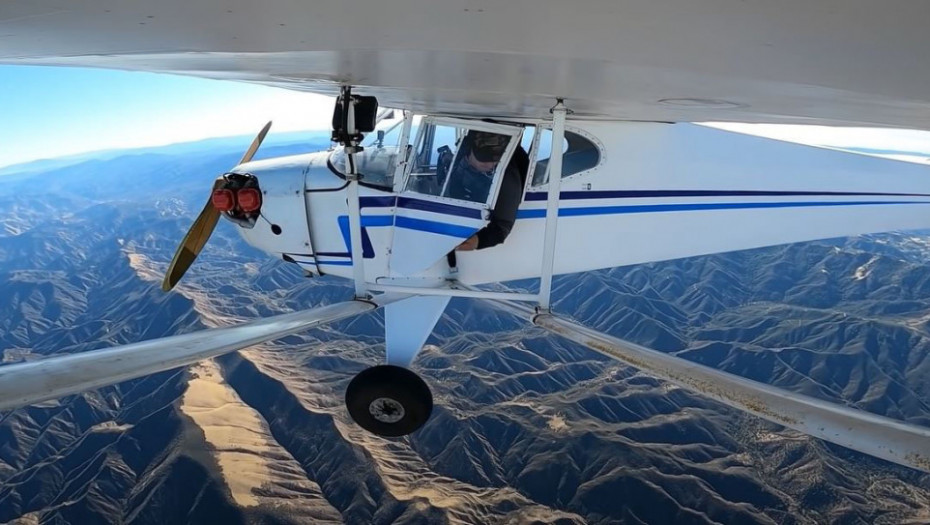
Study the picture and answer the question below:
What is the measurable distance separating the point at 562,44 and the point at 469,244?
3.74 metres

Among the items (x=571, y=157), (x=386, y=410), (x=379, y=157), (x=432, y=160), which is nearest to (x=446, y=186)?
(x=432, y=160)

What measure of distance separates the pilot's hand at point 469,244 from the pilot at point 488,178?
2 cm

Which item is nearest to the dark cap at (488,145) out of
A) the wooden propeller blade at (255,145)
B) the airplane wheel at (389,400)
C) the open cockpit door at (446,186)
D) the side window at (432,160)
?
the open cockpit door at (446,186)

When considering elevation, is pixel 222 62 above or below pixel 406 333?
above

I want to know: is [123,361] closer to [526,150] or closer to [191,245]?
[191,245]

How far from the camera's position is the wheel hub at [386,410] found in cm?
545

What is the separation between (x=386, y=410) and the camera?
5.53 m

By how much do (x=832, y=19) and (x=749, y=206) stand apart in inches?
194

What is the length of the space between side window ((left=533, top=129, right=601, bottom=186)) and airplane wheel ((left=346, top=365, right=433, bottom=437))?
2.43m

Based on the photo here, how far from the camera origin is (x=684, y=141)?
5.72m

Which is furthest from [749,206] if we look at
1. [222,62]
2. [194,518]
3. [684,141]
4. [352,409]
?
[194,518]

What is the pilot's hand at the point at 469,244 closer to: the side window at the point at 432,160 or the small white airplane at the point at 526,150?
the small white airplane at the point at 526,150

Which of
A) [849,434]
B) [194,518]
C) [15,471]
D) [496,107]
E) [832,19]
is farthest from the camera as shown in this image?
[15,471]

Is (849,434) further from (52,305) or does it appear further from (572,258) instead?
(52,305)
